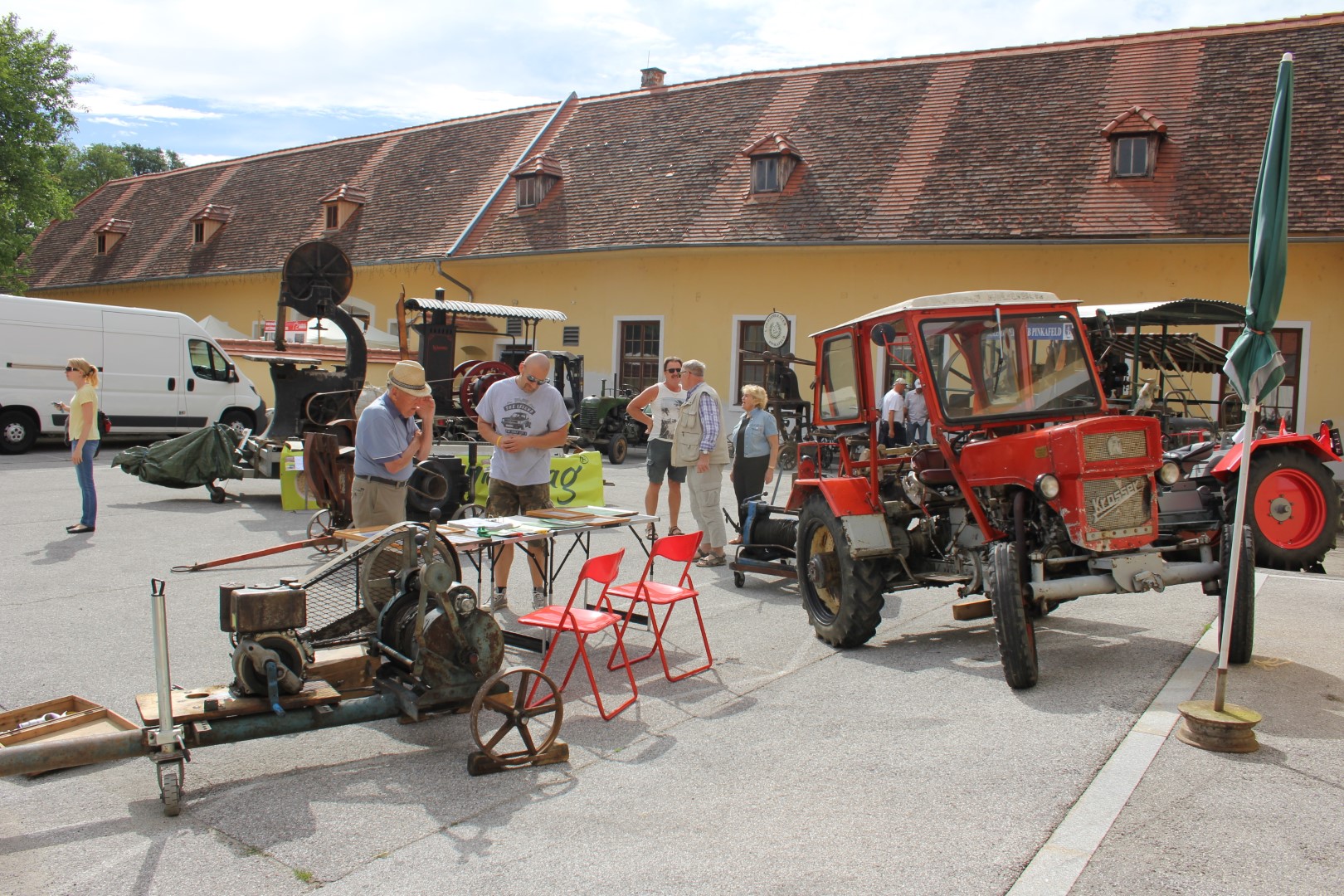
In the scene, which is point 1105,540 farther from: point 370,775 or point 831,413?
point 370,775

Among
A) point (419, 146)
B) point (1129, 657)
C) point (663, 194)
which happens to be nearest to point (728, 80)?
point (663, 194)

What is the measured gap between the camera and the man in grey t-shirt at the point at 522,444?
7117 millimetres

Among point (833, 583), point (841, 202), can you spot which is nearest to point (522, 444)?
point (833, 583)

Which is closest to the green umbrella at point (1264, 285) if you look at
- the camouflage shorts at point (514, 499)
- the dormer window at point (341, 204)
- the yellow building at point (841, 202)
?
the camouflage shorts at point (514, 499)

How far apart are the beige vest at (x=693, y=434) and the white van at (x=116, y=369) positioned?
13.0 meters

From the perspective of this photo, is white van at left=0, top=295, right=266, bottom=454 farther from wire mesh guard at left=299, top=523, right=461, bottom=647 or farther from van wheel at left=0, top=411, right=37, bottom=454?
wire mesh guard at left=299, top=523, right=461, bottom=647

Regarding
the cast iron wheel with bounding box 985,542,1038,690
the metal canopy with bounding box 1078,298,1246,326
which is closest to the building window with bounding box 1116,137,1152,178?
the metal canopy with bounding box 1078,298,1246,326

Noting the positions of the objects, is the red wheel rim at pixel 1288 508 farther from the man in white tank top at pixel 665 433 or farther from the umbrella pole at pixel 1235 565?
the man in white tank top at pixel 665 433

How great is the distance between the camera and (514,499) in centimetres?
721

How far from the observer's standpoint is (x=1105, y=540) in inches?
222

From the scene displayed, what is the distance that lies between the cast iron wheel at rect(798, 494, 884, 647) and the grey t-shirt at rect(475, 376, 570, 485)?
179cm

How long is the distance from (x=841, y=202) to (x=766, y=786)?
18517mm

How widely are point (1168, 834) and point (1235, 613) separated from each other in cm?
251

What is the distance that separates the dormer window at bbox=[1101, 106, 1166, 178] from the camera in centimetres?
1902
